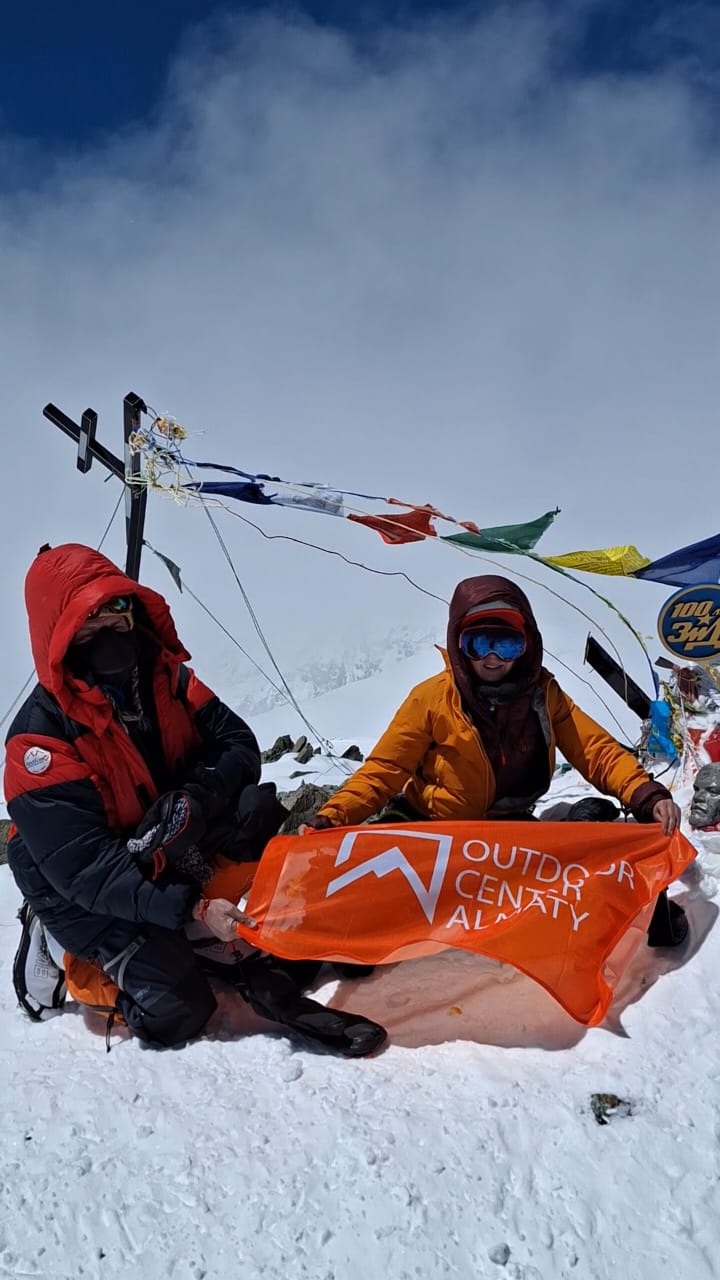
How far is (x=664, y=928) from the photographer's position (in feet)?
11.9

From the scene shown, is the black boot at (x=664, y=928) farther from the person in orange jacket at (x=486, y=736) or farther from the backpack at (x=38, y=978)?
the backpack at (x=38, y=978)

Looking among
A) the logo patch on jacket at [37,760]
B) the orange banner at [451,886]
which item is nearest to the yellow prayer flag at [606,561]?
the orange banner at [451,886]

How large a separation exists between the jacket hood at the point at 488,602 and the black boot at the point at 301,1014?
5.42ft

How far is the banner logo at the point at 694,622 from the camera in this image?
203 inches

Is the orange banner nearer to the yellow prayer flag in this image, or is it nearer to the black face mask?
the black face mask

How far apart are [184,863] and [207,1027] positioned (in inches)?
30.7

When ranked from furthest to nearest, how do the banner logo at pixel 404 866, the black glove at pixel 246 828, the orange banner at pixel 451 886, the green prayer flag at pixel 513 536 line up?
the green prayer flag at pixel 513 536
the black glove at pixel 246 828
the banner logo at pixel 404 866
the orange banner at pixel 451 886

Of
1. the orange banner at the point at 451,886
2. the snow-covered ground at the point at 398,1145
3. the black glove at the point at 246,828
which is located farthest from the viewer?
the black glove at the point at 246,828

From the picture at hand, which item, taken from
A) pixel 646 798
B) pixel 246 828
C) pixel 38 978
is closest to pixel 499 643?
pixel 646 798

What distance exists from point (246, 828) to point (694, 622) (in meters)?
3.28

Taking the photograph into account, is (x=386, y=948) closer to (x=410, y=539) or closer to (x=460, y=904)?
(x=460, y=904)

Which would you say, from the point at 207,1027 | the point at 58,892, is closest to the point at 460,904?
the point at 207,1027

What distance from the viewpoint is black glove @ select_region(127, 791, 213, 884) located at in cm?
355

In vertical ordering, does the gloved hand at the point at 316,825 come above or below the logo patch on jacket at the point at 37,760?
below
